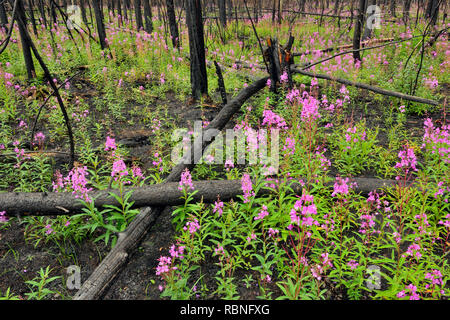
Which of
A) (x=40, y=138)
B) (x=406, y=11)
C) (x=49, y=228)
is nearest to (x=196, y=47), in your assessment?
(x=40, y=138)

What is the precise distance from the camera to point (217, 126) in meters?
4.86

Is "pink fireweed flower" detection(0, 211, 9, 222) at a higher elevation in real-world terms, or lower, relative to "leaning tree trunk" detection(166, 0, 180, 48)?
lower

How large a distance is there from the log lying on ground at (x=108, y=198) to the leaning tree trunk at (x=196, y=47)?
12.4 ft

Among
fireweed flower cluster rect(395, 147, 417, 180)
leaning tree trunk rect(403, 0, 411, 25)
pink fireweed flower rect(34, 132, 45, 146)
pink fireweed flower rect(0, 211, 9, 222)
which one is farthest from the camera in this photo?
leaning tree trunk rect(403, 0, 411, 25)

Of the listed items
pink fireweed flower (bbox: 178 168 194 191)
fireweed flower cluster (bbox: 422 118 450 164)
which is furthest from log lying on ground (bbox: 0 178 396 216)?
fireweed flower cluster (bbox: 422 118 450 164)

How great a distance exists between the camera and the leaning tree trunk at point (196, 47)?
5.98 meters

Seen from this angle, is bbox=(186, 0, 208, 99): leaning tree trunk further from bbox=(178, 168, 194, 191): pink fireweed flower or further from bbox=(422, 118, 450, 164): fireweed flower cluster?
bbox=(422, 118, 450, 164): fireweed flower cluster

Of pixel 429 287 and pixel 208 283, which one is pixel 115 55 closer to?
pixel 208 283

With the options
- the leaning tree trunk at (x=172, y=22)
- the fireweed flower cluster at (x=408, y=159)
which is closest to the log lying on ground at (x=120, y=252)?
the fireweed flower cluster at (x=408, y=159)

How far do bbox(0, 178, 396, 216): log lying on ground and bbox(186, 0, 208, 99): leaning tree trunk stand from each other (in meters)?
3.77

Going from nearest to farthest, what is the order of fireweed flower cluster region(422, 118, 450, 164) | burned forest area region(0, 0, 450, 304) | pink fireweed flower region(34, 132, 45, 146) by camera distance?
burned forest area region(0, 0, 450, 304) → fireweed flower cluster region(422, 118, 450, 164) → pink fireweed flower region(34, 132, 45, 146)

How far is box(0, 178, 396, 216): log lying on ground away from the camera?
10.5 ft
